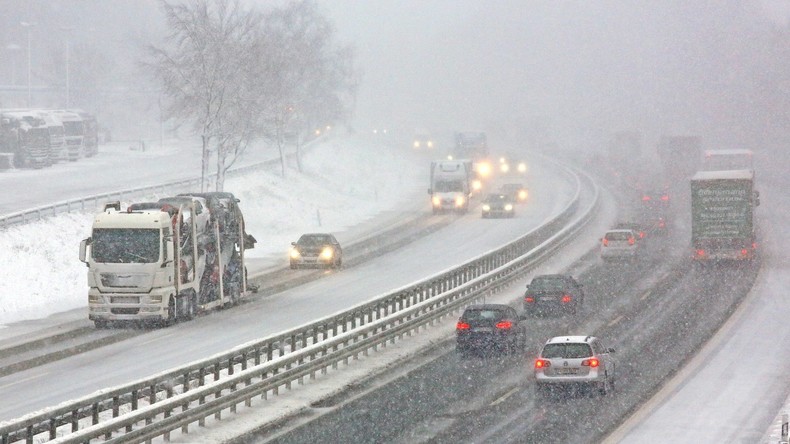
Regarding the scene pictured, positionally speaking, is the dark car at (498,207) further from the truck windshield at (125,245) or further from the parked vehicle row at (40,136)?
the truck windshield at (125,245)

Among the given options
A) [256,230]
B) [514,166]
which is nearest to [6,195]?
[256,230]

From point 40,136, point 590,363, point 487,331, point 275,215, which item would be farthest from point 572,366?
point 40,136

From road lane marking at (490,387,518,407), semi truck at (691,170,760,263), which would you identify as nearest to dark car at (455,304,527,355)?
road lane marking at (490,387,518,407)

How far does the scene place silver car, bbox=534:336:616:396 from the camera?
28.7 meters

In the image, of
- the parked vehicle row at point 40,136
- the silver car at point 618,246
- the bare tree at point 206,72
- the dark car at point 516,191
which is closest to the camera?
the silver car at point 618,246

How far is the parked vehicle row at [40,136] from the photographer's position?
85.2 m

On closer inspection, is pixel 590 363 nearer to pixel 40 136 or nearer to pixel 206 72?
pixel 206 72

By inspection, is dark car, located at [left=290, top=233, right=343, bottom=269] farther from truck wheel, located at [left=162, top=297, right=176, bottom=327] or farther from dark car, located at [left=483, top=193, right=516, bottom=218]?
dark car, located at [left=483, top=193, right=516, bottom=218]

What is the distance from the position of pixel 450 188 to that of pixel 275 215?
12.0m

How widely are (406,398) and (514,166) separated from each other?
283ft

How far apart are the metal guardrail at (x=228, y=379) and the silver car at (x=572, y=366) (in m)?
5.56

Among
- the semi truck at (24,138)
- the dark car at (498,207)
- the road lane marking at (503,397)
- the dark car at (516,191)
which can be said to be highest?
the semi truck at (24,138)

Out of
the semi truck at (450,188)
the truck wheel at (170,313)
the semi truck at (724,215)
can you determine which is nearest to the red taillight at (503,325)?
the truck wheel at (170,313)

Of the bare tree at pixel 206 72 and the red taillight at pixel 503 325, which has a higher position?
the bare tree at pixel 206 72
